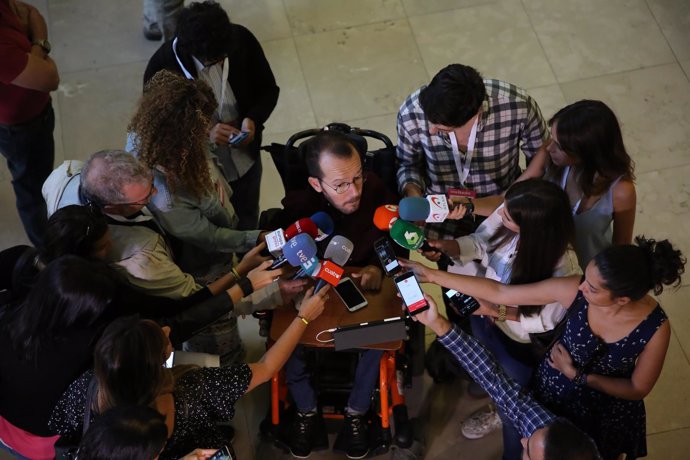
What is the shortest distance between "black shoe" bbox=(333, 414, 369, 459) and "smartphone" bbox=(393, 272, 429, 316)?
93cm

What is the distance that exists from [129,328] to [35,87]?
5.53ft

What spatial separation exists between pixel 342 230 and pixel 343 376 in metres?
0.72

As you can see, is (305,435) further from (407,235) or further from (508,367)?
(407,235)

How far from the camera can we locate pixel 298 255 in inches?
115

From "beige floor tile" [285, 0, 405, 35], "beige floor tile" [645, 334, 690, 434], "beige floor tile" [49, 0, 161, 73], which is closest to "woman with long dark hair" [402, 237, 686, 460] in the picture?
"beige floor tile" [645, 334, 690, 434]

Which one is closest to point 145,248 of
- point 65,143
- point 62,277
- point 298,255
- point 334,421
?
point 62,277

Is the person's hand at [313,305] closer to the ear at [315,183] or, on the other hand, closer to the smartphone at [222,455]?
the ear at [315,183]

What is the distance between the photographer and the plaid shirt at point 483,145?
3266 millimetres

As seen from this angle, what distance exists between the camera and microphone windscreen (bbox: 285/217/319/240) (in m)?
3.06

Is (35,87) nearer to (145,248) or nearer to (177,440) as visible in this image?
(145,248)

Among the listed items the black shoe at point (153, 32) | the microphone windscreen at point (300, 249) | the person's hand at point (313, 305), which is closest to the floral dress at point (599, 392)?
the person's hand at point (313, 305)

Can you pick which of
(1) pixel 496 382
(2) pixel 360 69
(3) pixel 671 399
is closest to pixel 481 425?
(3) pixel 671 399

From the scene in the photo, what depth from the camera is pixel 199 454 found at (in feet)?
8.09

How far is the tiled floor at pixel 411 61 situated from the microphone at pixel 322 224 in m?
1.50
